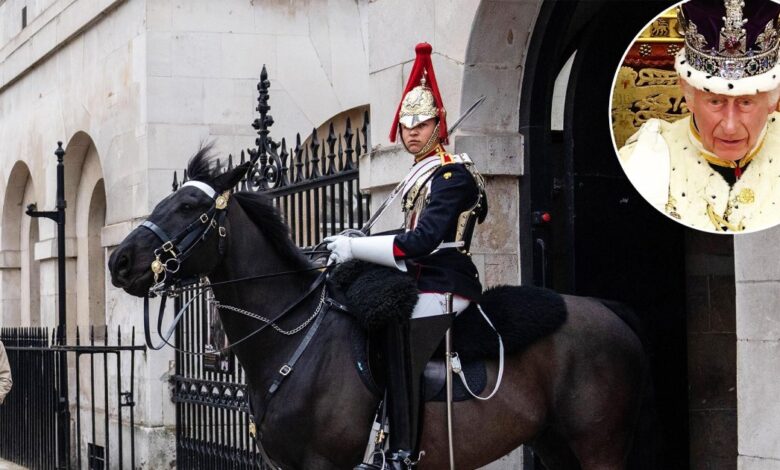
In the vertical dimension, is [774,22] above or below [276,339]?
above

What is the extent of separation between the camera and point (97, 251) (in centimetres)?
1719

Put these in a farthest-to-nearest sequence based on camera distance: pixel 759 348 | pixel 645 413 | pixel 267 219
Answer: pixel 645 413, pixel 267 219, pixel 759 348

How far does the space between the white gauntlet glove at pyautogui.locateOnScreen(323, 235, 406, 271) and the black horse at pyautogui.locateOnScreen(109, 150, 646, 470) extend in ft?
1.17

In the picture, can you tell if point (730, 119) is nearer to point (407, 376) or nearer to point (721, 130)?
point (721, 130)

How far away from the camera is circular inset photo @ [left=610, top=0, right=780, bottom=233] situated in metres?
4.64

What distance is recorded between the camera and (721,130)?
4750 mm

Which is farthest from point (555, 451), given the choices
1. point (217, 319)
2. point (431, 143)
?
point (217, 319)

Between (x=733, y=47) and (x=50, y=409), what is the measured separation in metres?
10.8

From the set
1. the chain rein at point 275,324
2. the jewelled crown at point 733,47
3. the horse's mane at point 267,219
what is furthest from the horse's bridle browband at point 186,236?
the jewelled crown at point 733,47

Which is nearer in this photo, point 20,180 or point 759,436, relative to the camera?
point 759,436

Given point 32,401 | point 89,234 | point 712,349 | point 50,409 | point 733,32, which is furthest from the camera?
point 89,234

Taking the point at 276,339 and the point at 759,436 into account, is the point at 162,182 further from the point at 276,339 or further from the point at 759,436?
the point at 759,436

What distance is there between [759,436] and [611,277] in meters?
2.95

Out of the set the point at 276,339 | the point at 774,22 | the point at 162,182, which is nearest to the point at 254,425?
the point at 276,339
